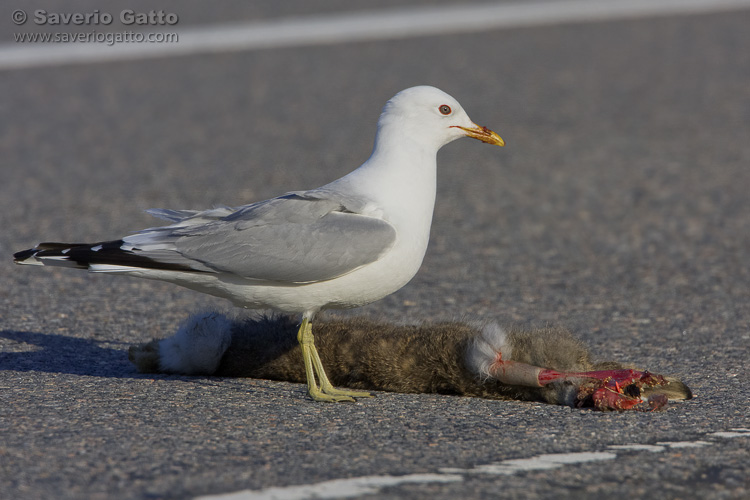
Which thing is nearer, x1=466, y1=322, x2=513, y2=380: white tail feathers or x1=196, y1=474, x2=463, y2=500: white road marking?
x1=196, y1=474, x2=463, y2=500: white road marking

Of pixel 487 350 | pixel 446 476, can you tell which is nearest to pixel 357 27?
pixel 487 350

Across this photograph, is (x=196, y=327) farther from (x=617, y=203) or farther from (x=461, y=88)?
(x=461, y=88)

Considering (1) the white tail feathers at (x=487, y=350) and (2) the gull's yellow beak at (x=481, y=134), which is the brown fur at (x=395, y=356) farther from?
(2) the gull's yellow beak at (x=481, y=134)

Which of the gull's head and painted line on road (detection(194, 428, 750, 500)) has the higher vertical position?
the gull's head

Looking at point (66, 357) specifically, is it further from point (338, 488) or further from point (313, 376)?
point (338, 488)

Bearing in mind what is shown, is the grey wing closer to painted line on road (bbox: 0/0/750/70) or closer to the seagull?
the seagull

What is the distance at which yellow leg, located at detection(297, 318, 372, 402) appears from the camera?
15.4ft

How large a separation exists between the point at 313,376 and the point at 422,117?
146cm

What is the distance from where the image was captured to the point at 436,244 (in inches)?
339

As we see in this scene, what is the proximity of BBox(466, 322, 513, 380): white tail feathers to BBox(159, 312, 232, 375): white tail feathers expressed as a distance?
1.27 m

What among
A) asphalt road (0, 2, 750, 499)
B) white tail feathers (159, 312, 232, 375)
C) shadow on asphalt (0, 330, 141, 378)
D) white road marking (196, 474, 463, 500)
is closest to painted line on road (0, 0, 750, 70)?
asphalt road (0, 2, 750, 499)

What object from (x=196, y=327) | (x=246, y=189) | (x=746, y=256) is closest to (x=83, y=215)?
(x=246, y=189)

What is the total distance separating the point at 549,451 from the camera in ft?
12.8

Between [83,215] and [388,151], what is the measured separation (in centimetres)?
498
